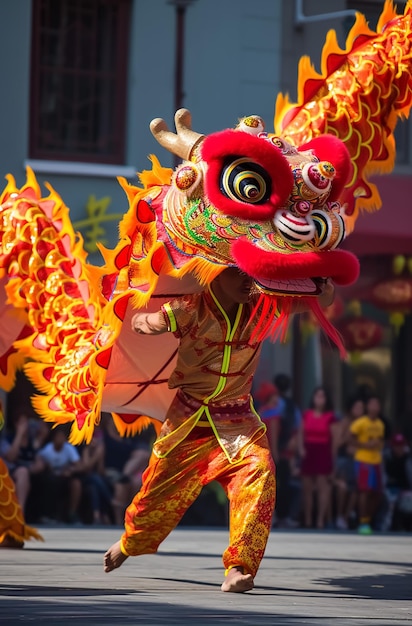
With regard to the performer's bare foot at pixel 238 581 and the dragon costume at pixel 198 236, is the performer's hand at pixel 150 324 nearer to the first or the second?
the dragon costume at pixel 198 236

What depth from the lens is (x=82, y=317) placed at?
8711mm

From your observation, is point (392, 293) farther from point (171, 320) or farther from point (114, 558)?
point (171, 320)

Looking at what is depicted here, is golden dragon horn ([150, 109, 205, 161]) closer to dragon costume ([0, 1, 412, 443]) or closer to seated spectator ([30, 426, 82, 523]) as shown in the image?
dragon costume ([0, 1, 412, 443])

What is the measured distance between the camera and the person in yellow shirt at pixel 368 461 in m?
14.4

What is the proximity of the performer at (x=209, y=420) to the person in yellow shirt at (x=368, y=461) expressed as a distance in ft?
22.2

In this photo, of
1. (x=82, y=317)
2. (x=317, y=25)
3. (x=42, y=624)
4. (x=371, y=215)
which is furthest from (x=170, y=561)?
(x=317, y=25)

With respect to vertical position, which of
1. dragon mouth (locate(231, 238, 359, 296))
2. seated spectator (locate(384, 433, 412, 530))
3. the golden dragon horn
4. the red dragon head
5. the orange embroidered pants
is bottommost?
seated spectator (locate(384, 433, 412, 530))

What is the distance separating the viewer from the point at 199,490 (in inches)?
306

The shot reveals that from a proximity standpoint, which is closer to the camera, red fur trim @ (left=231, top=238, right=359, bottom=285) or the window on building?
red fur trim @ (left=231, top=238, right=359, bottom=285)

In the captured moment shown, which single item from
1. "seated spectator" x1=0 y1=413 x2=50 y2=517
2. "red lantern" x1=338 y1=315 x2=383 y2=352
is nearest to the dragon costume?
"seated spectator" x1=0 y1=413 x2=50 y2=517

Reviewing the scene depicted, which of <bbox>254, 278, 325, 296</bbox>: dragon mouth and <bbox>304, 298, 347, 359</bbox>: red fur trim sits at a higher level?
<bbox>254, 278, 325, 296</bbox>: dragon mouth

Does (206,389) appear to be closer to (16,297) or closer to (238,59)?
(16,297)

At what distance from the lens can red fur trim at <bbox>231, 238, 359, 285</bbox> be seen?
23.6ft

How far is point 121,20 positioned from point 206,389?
32.3ft
